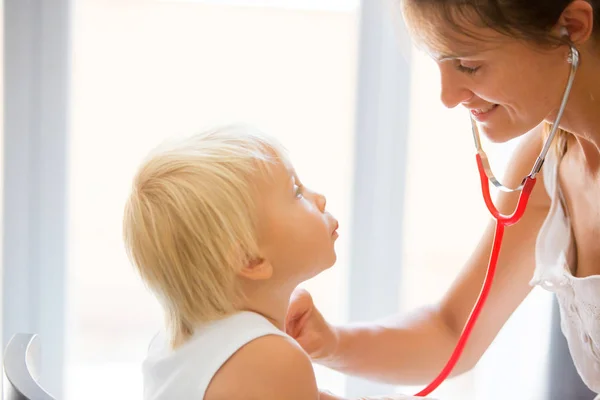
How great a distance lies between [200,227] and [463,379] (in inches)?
52.1

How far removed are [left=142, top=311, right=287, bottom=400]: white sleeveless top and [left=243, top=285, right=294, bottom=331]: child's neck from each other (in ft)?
0.13

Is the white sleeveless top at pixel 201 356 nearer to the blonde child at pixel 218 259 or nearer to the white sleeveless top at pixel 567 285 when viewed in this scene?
the blonde child at pixel 218 259

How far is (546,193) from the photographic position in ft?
4.21

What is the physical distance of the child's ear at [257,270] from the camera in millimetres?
987

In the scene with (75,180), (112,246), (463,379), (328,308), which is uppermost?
(75,180)

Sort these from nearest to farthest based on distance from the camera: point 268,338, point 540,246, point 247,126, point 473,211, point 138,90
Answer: point 268,338
point 247,126
point 540,246
point 138,90
point 473,211

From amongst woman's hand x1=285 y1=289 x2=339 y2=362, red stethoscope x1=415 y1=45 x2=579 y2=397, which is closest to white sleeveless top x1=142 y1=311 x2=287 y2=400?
woman's hand x1=285 y1=289 x2=339 y2=362

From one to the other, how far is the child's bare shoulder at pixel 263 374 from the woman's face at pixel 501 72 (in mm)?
401

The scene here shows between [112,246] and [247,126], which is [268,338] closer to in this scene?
[247,126]

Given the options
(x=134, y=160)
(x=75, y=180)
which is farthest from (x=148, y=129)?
(x=75, y=180)

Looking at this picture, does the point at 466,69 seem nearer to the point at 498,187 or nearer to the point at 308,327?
the point at 498,187

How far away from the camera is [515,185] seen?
1.29 meters

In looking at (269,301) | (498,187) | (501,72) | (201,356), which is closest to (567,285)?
(498,187)

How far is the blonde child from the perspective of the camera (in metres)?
0.93
